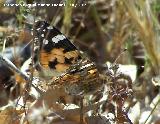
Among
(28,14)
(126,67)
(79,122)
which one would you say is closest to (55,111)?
(79,122)

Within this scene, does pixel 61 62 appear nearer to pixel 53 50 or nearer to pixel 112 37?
pixel 53 50

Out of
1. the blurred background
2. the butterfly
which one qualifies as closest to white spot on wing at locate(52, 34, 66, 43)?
the butterfly

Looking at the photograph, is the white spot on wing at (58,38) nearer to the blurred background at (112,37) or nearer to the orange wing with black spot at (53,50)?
the orange wing with black spot at (53,50)

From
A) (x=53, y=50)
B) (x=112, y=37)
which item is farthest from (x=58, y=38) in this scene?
(x=112, y=37)

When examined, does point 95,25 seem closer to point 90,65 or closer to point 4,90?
point 4,90

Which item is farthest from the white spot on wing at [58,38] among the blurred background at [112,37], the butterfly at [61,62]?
the blurred background at [112,37]

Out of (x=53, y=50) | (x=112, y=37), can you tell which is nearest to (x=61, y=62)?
(x=53, y=50)

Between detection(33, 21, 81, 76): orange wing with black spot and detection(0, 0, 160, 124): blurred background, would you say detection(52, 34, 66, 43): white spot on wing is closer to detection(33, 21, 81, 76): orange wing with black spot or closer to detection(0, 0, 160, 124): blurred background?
detection(33, 21, 81, 76): orange wing with black spot

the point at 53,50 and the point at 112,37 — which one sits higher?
the point at 53,50

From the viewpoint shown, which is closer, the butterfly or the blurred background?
the butterfly

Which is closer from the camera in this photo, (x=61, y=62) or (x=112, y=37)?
(x=61, y=62)
